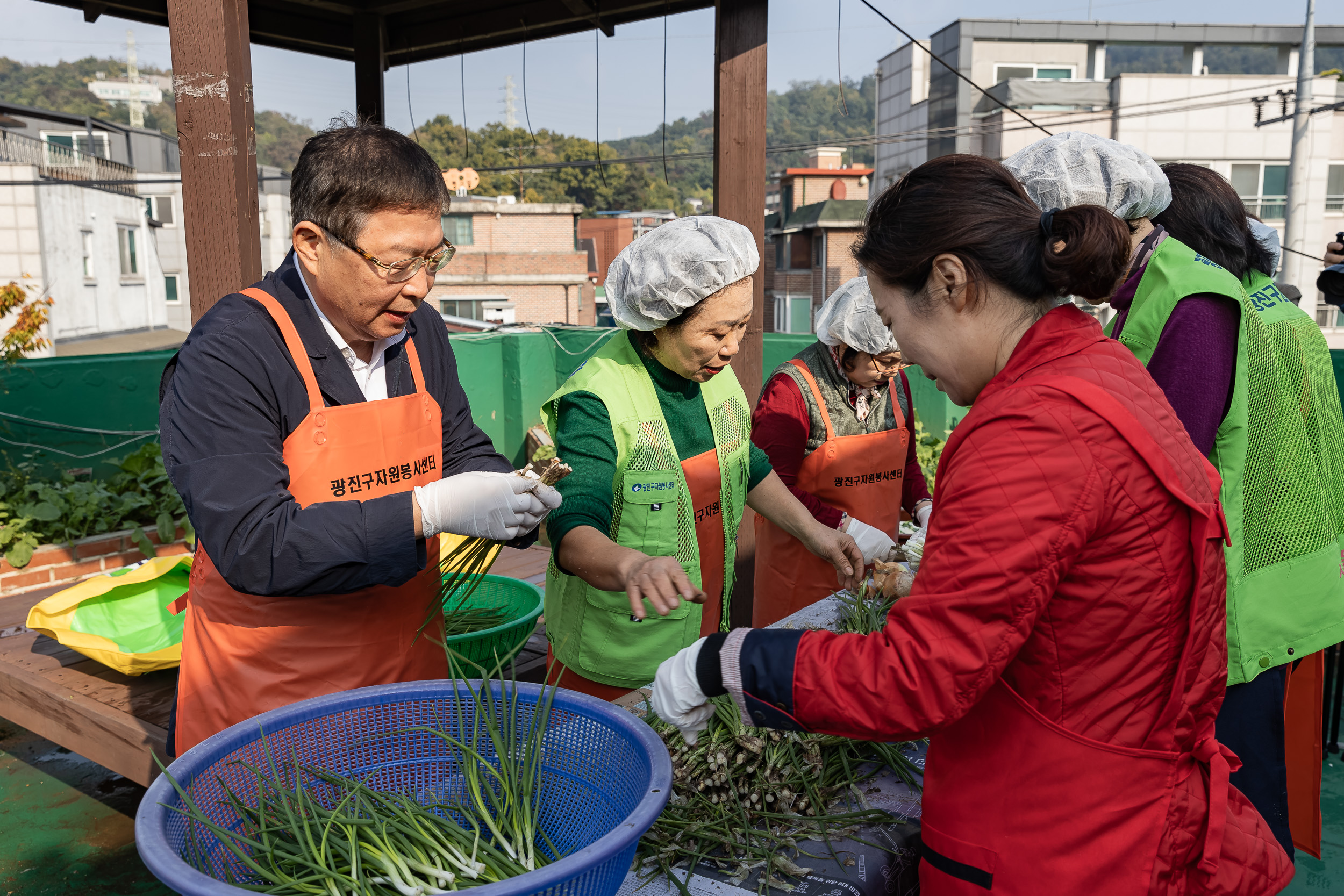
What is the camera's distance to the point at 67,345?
22.5m

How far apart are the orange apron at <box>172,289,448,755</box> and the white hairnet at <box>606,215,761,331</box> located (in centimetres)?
58

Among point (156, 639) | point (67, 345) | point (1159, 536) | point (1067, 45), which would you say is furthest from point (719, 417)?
point (1067, 45)

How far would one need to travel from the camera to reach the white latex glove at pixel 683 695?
1376 millimetres

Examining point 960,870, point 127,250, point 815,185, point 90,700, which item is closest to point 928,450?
point 90,700

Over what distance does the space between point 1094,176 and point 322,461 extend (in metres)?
1.76

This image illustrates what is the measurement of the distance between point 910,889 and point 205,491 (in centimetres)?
139

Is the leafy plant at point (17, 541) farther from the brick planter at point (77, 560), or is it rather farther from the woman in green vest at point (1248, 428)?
the woman in green vest at point (1248, 428)

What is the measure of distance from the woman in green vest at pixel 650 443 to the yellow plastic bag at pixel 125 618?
57.7 inches

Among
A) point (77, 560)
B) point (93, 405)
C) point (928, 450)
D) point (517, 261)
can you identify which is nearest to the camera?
point (77, 560)

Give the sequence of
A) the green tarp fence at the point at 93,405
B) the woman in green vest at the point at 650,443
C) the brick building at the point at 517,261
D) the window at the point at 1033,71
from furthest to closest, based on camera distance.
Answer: the brick building at the point at 517,261 < the window at the point at 1033,71 < the green tarp fence at the point at 93,405 < the woman in green vest at the point at 650,443

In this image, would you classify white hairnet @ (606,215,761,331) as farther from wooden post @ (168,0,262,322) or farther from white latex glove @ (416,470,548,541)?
wooden post @ (168,0,262,322)

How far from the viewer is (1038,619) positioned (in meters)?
1.19

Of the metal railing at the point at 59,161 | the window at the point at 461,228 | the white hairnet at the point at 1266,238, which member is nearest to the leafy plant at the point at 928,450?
the white hairnet at the point at 1266,238

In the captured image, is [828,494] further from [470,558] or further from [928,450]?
[928,450]
